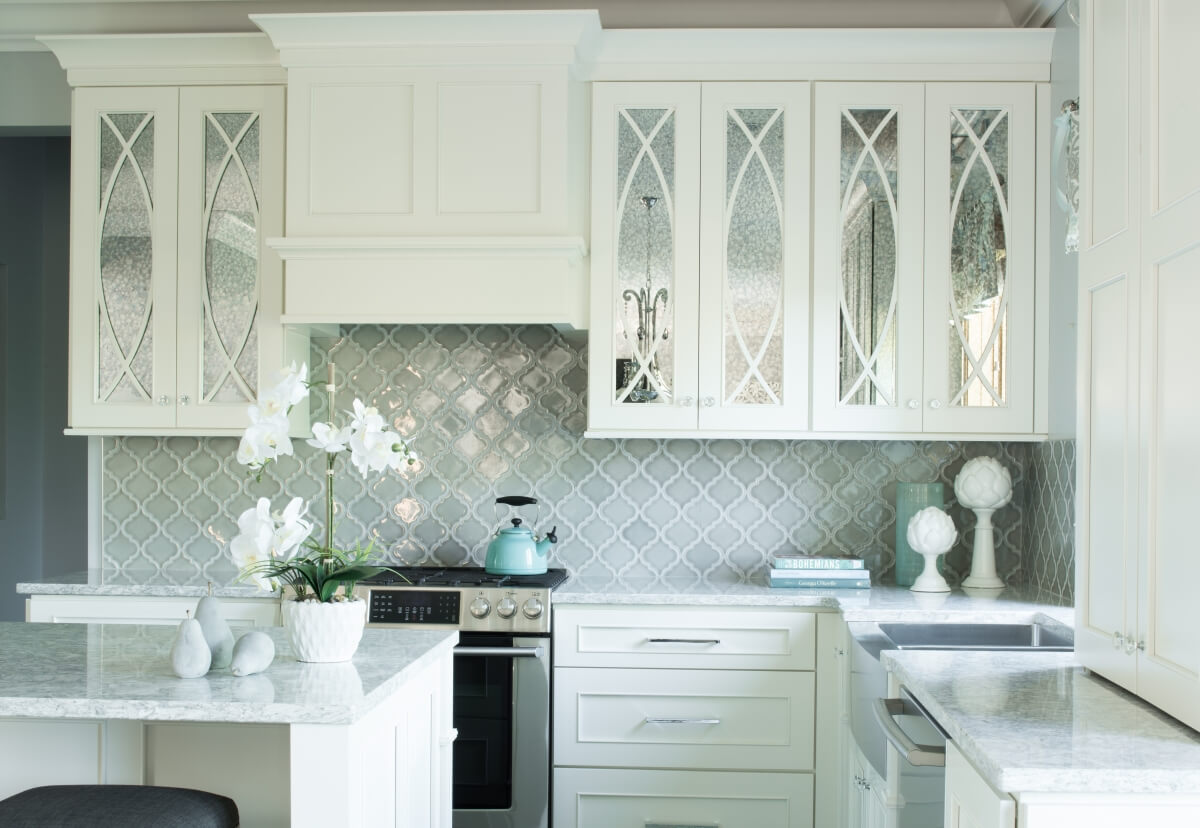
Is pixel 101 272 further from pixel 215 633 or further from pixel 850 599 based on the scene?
pixel 850 599

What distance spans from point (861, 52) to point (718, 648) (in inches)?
78.3

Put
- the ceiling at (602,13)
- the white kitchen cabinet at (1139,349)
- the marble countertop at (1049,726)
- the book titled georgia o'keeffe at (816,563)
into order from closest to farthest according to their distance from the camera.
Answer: the marble countertop at (1049,726), the white kitchen cabinet at (1139,349), the book titled georgia o'keeffe at (816,563), the ceiling at (602,13)

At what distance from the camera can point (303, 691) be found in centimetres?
187

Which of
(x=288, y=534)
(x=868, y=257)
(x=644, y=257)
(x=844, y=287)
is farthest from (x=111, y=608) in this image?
(x=868, y=257)

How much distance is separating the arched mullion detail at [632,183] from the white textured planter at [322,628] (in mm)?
1611

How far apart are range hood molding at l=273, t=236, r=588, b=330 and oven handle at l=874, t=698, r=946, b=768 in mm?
1728

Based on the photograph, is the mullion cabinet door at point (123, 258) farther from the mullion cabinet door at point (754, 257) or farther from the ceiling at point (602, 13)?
the mullion cabinet door at point (754, 257)

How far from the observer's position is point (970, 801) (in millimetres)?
1670

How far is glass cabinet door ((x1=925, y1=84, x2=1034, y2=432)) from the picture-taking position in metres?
3.48

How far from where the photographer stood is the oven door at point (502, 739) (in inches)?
130

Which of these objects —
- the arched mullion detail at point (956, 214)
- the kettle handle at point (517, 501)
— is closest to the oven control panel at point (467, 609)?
the kettle handle at point (517, 501)

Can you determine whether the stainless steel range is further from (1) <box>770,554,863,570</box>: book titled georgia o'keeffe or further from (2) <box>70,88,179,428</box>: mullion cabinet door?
(2) <box>70,88,179,428</box>: mullion cabinet door

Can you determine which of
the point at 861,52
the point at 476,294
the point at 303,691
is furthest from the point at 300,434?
the point at 861,52

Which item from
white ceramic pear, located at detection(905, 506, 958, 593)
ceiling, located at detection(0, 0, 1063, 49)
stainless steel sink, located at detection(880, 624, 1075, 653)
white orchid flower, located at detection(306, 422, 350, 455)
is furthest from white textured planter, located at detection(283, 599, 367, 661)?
ceiling, located at detection(0, 0, 1063, 49)
